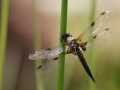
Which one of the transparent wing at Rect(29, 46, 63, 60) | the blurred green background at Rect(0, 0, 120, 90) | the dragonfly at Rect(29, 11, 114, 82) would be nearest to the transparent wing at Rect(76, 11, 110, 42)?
the dragonfly at Rect(29, 11, 114, 82)

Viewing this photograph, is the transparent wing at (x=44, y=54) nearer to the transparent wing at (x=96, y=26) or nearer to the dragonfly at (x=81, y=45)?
the dragonfly at (x=81, y=45)

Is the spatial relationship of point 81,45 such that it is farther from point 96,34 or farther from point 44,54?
point 44,54

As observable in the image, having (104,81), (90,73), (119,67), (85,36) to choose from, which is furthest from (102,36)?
(119,67)

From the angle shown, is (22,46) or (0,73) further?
(22,46)

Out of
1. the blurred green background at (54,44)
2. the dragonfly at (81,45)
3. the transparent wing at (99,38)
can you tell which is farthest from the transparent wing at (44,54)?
the blurred green background at (54,44)

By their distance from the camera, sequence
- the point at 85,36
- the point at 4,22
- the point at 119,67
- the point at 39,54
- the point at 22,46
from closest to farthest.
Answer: the point at 4,22 → the point at 39,54 → the point at 85,36 → the point at 119,67 → the point at 22,46

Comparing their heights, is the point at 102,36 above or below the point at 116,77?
above

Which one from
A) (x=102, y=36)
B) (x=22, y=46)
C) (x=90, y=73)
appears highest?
(x=102, y=36)

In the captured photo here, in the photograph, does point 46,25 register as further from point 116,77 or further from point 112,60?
point 116,77
